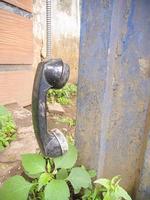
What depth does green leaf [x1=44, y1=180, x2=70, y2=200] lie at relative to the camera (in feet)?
1.93

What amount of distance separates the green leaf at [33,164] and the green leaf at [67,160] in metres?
0.05

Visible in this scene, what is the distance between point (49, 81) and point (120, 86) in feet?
0.90

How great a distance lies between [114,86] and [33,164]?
1.25 feet

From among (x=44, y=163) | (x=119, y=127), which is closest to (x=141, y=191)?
Result: (x=119, y=127)

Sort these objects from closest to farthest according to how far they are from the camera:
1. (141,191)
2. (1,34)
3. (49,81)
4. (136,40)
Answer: (49,81), (136,40), (141,191), (1,34)

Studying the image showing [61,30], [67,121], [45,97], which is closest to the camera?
[45,97]

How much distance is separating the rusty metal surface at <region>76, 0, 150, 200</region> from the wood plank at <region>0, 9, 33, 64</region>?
105 cm

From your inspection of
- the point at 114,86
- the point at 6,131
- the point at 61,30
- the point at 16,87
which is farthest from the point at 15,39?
the point at 61,30

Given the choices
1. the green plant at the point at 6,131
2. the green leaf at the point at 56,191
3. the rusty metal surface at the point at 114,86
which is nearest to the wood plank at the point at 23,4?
the green plant at the point at 6,131

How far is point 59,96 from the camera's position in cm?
315

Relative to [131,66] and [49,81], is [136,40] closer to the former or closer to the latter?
[131,66]

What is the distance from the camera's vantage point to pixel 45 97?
0.59 metres

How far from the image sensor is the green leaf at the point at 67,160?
2.18 ft

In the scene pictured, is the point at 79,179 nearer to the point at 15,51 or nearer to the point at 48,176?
the point at 48,176
